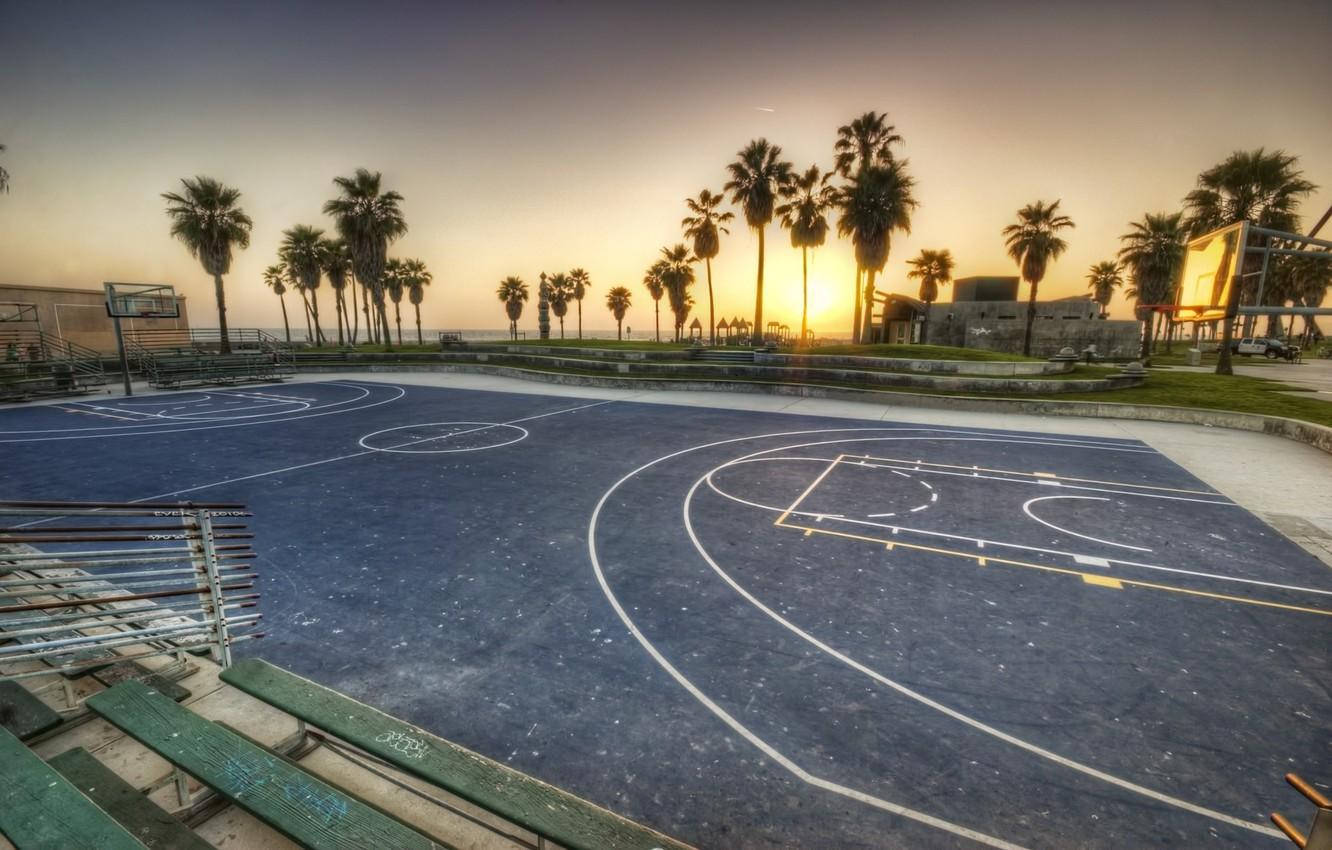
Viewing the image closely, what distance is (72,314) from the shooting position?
42.6 meters

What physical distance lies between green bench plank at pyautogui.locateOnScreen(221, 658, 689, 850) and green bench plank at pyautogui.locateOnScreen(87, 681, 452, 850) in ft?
1.07

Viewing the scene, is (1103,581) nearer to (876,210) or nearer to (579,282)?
(876,210)

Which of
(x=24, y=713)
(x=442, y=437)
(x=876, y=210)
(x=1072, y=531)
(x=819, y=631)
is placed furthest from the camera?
(x=876, y=210)

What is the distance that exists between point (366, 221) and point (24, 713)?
4970 centimetres

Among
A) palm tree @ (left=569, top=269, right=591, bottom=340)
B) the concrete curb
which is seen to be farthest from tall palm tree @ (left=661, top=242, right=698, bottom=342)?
the concrete curb

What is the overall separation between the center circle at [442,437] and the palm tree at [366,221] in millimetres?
33570

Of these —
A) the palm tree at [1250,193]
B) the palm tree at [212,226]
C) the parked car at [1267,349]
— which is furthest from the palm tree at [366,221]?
the parked car at [1267,349]

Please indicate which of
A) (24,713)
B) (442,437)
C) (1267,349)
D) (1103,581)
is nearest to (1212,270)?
(1103,581)

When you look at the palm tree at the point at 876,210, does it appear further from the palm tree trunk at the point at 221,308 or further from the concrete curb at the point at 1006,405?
the palm tree trunk at the point at 221,308

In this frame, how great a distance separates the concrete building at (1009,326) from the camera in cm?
5116

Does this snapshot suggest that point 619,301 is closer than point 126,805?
No

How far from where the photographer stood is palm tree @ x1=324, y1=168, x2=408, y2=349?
44688 millimetres

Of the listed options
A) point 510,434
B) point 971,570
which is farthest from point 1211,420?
point 510,434

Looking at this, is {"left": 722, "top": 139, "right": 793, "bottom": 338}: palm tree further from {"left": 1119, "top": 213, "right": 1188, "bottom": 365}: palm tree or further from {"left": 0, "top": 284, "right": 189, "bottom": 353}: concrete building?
{"left": 0, "top": 284, "right": 189, "bottom": 353}: concrete building
